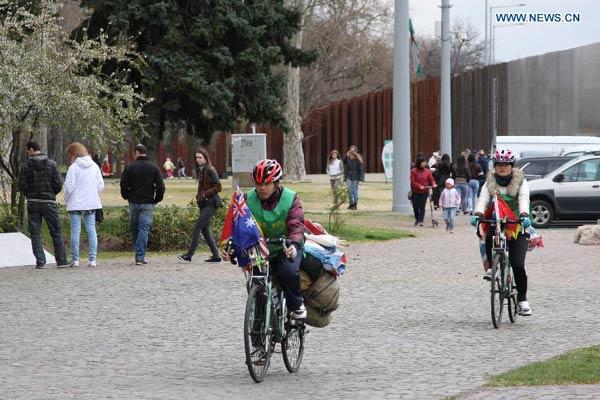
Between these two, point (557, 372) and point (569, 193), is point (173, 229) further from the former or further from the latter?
point (557, 372)

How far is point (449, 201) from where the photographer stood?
94.5 ft

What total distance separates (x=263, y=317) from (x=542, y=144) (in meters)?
31.3

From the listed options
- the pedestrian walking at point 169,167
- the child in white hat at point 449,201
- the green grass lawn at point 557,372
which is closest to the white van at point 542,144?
the child in white hat at point 449,201

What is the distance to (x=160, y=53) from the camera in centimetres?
3653

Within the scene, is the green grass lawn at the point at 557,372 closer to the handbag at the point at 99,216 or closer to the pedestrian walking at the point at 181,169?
the handbag at the point at 99,216

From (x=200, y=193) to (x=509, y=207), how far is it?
26.2 ft

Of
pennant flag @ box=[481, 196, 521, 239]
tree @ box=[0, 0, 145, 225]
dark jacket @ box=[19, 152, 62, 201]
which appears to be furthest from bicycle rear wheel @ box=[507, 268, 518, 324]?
tree @ box=[0, 0, 145, 225]

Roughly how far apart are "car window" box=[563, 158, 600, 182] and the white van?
25.5ft

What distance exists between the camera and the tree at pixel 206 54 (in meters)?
36.0

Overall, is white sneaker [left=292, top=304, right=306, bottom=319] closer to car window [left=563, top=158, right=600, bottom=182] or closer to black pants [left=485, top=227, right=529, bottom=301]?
black pants [left=485, top=227, right=529, bottom=301]

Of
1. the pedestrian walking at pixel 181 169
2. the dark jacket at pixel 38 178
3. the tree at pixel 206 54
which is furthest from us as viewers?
the pedestrian walking at pixel 181 169

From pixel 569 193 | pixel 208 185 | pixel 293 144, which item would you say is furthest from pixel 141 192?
pixel 293 144

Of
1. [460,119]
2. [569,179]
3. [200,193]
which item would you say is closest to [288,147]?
[460,119]

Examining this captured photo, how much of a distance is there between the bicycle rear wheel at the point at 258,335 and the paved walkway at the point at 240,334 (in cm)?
13
